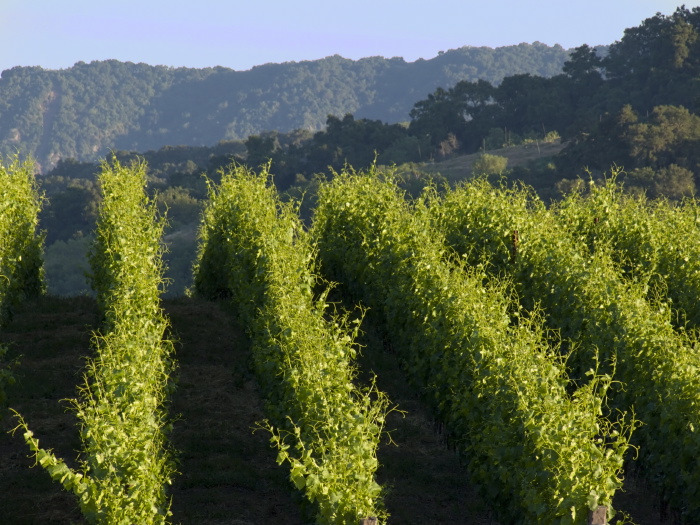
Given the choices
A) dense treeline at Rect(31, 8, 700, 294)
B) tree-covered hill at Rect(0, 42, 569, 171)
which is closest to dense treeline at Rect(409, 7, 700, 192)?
dense treeline at Rect(31, 8, 700, 294)

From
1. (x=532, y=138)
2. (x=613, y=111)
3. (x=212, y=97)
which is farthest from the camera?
(x=212, y=97)

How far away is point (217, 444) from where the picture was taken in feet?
36.7

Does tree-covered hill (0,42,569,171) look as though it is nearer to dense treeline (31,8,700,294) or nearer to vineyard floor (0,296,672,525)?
dense treeline (31,8,700,294)

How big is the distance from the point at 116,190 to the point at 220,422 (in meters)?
5.75

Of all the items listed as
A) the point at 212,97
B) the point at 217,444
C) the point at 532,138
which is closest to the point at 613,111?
the point at 532,138

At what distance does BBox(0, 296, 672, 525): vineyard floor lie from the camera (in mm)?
9594

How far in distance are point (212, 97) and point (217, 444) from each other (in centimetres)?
16566

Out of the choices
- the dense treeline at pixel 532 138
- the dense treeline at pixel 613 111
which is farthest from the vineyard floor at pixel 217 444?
the dense treeline at pixel 613 111

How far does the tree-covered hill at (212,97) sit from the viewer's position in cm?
16300

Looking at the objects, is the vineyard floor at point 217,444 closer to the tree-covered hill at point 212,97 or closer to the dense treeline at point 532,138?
the dense treeline at point 532,138

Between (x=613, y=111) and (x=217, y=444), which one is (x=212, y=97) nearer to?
(x=613, y=111)

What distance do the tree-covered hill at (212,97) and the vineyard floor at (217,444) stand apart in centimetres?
14338

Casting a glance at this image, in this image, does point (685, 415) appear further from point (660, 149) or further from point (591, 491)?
point (660, 149)

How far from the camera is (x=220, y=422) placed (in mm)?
11859
